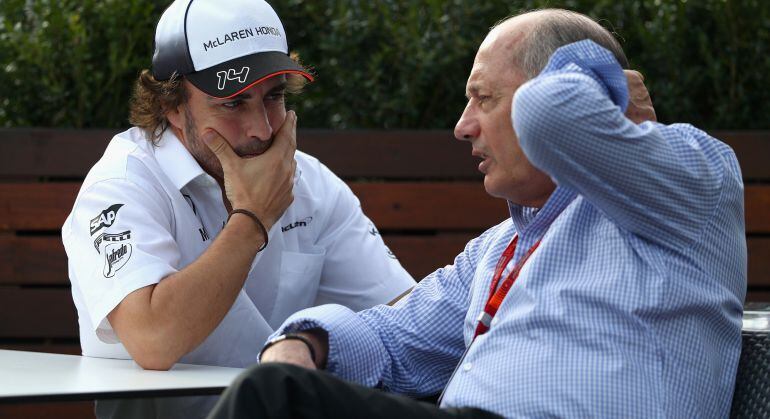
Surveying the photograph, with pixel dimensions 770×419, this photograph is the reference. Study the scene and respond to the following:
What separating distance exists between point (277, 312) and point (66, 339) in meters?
1.57

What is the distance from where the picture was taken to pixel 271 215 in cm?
281

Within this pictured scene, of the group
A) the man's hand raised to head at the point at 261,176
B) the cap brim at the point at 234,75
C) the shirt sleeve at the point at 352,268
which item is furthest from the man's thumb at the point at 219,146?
the shirt sleeve at the point at 352,268

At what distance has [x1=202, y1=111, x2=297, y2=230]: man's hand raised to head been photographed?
280 centimetres

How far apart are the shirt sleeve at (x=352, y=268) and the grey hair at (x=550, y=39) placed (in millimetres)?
1063

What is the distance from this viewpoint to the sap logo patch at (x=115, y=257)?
8.34ft

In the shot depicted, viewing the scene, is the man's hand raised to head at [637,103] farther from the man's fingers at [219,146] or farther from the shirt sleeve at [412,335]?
the man's fingers at [219,146]

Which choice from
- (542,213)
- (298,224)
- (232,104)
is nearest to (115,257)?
(232,104)

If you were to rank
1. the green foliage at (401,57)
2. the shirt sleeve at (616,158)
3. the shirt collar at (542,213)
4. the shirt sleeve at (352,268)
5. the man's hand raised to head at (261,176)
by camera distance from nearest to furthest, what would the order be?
1. the shirt sleeve at (616,158)
2. the shirt collar at (542,213)
3. the man's hand raised to head at (261,176)
4. the shirt sleeve at (352,268)
5. the green foliage at (401,57)

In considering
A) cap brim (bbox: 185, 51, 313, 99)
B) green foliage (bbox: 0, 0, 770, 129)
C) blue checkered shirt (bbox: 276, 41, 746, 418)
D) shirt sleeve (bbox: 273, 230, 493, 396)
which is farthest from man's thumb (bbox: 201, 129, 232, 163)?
green foliage (bbox: 0, 0, 770, 129)

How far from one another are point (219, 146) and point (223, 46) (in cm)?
26

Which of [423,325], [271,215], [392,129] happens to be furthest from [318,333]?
[392,129]

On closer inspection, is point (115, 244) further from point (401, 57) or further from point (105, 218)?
point (401, 57)

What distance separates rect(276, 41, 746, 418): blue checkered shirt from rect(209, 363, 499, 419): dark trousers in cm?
25

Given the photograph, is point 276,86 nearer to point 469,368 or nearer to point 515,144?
point 515,144
